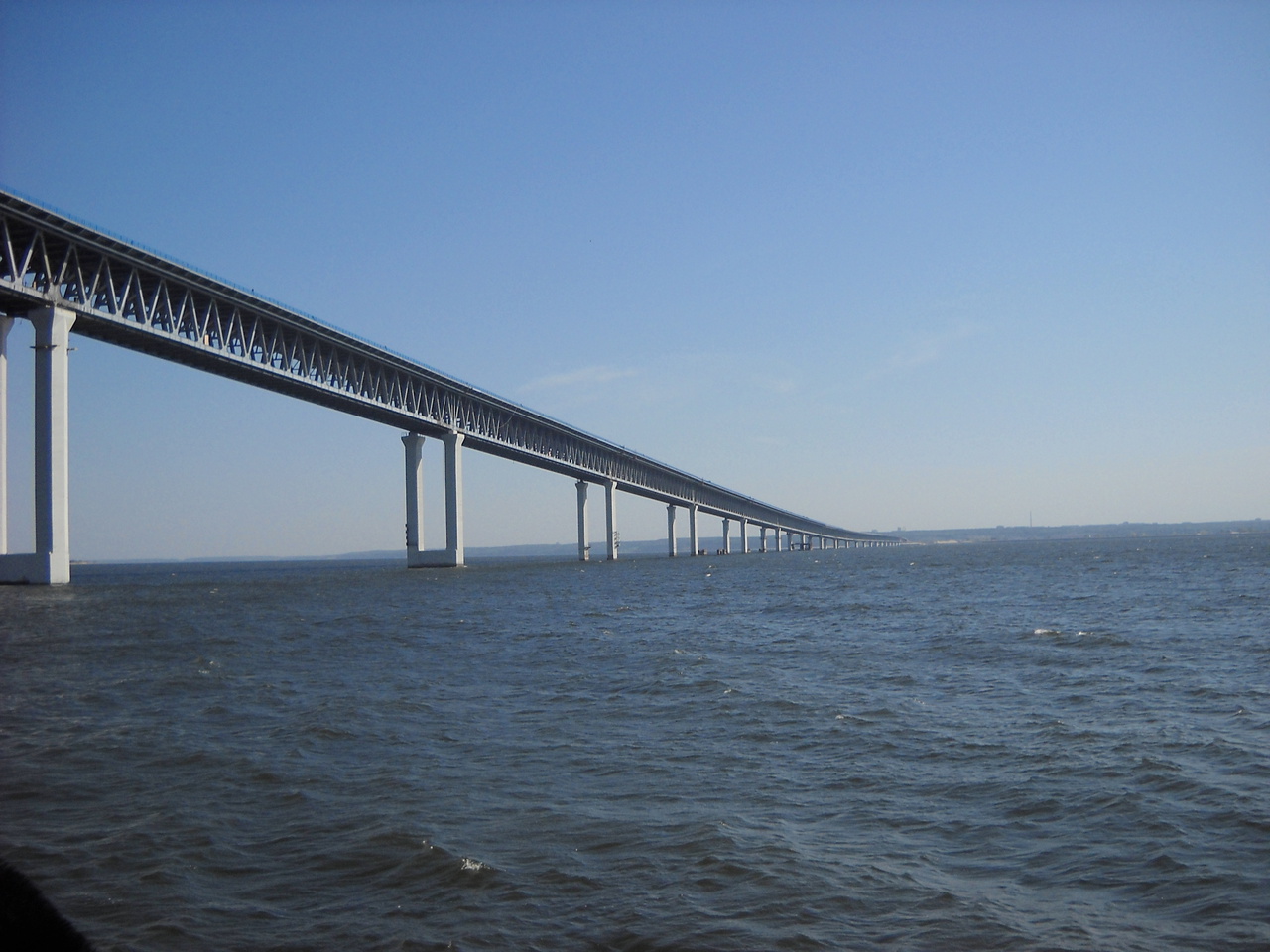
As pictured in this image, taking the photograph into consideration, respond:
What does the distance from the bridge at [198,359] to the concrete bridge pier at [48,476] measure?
6 cm

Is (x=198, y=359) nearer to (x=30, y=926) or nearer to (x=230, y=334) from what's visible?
(x=230, y=334)

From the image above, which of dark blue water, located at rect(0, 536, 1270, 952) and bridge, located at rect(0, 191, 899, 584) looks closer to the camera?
dark blue water, located at rect(0, 536, 1270, 952)

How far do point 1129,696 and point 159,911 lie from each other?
16.4 metres

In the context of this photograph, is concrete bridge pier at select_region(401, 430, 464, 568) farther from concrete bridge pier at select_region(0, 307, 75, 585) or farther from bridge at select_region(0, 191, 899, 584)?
concrete bridge pier at select_region(0, 307, 75, 585)

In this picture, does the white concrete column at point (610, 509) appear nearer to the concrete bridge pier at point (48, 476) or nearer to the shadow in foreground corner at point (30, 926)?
the concrete bridge pier at point (48, 476)

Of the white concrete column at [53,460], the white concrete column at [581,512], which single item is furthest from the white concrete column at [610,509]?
the white concrete column at [53,460]

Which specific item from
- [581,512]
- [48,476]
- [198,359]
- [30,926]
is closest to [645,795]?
[30,926]

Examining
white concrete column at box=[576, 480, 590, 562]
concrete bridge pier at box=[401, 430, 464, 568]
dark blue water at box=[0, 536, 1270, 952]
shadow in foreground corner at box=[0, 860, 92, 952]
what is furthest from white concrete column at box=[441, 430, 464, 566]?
shadow in foreground corner at box=[0, 860, 92, 952]

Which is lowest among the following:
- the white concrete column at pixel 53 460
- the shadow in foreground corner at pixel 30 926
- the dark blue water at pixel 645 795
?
the dark blue water at pixel 645 795

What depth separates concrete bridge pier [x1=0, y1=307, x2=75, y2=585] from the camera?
48.4 meters

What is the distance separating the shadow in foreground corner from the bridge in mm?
50039

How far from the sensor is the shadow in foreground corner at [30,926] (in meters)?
4.48

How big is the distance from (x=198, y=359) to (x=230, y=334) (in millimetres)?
2720

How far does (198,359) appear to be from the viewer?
66.1m
